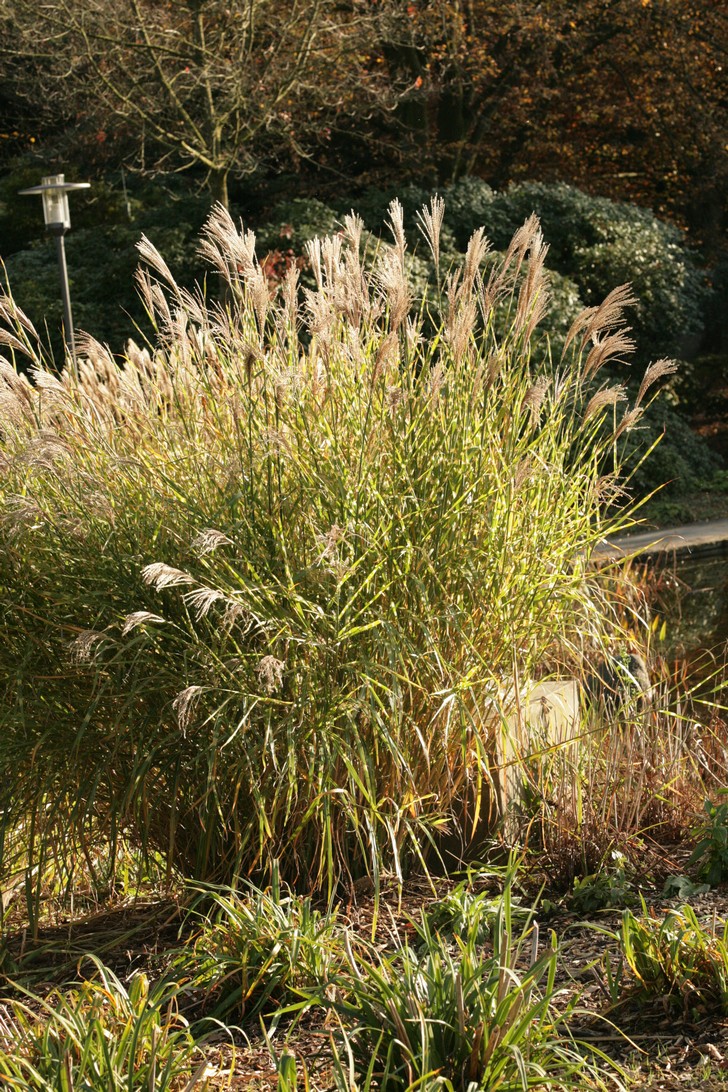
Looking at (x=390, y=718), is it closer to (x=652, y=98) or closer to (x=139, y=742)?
(x=139, y=742)

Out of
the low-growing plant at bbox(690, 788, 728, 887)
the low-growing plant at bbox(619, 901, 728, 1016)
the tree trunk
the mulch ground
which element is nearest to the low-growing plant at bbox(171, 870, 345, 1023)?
the mulch ground

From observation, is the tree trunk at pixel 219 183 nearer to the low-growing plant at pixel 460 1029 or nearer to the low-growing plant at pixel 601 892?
the low-growing plant at pixel 601 892

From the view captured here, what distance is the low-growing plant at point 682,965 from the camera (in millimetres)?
2568

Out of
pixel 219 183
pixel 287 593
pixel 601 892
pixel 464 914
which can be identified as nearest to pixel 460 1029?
pixel 464 914

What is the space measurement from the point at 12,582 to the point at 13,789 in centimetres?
56

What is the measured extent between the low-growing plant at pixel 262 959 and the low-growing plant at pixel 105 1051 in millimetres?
162

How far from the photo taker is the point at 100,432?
3.66m

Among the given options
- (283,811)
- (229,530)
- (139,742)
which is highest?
(229,530)

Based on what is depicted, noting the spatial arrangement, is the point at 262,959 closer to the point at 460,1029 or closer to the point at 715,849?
the point at 460,1029

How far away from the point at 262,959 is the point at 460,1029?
69cm

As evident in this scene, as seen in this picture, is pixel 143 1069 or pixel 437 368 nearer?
pixel 143 1069

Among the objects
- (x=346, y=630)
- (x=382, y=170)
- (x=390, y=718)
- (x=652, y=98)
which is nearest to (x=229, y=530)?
(x=346, y=630)

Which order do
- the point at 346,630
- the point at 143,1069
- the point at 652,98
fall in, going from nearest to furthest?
the point at 143,1069, the point at 346,630, the point at 652,98

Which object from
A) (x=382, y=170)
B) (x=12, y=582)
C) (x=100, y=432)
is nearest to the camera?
(x=12, y=582)
